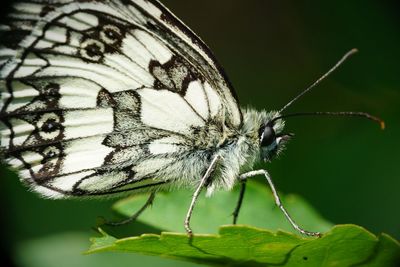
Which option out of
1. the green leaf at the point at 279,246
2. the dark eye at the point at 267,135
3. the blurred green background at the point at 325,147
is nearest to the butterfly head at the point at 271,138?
the dark eye at the point at 267,135

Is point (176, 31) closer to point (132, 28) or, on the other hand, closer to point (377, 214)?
point (132, 28)

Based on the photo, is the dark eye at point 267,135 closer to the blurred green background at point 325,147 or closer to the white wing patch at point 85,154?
the blurred green background at point 325,147

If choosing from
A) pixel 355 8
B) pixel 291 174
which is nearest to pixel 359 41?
pixel 355 8

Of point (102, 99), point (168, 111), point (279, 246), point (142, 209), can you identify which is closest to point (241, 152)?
point (168, 111)

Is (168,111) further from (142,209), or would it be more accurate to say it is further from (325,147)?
(325,147)

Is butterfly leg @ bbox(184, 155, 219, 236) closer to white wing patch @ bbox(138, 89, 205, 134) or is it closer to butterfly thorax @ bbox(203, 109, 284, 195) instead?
butterfly thorax @ bbox(203, 109, 284, 195)

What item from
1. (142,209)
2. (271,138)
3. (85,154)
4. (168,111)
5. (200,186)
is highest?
(168,111)

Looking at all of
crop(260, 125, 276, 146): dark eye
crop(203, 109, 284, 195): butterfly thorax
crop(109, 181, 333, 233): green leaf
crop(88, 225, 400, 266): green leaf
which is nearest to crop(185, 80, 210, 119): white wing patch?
crop(203, 109, 284, 195): butterfly thorax

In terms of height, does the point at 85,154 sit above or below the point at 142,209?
above
